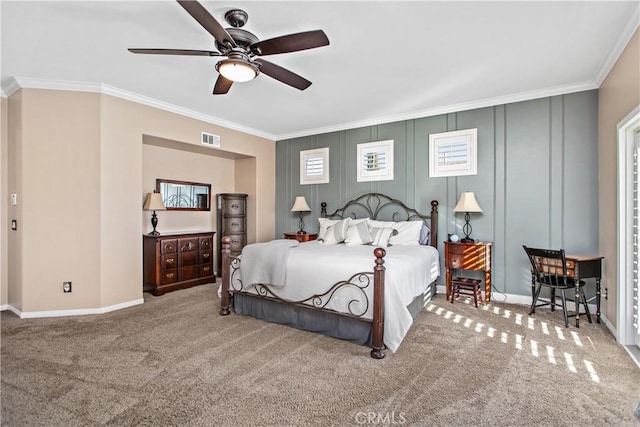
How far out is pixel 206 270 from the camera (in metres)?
5.43

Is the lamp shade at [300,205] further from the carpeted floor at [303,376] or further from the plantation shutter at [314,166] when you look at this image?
the carpeted floor at [303,376]

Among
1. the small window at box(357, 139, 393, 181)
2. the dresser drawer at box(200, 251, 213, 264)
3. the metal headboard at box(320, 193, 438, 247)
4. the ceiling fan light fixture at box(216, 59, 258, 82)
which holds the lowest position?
the dresser drawer at box(200, 251, 213, 264)

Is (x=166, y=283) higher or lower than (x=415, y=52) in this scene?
lower

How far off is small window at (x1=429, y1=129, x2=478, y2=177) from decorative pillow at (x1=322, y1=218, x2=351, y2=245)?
1557 mm

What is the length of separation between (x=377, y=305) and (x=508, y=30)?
261 cm

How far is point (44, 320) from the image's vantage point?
3615 mm

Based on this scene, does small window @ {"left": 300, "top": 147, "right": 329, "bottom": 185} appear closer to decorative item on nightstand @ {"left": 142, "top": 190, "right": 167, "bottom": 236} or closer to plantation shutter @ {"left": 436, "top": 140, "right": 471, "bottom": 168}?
plantation shutter @ {"left": 436, "top": 140, "right": 471, "bottom": 168}

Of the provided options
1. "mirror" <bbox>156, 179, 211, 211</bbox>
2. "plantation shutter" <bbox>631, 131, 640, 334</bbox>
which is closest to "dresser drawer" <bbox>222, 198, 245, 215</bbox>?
"mirror" <bbox>156, 179, 211, 211</bbox>

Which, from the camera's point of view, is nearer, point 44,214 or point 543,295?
point 44,214

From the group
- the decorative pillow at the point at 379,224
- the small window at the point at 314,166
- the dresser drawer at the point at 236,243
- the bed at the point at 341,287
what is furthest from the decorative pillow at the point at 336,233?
the dresser drawer at the point at 236,243

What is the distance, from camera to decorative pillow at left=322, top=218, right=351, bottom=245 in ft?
15.6

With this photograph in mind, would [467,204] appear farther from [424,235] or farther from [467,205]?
[424,235]

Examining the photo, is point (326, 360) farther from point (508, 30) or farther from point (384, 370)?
point (508, 30)

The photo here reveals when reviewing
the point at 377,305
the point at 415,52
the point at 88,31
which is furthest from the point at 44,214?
the point at 415,52
